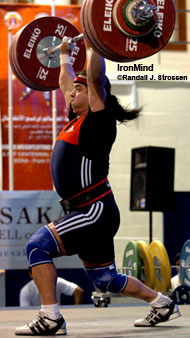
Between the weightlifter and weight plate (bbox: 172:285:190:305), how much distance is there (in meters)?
2.90

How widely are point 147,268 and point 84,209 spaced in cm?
353

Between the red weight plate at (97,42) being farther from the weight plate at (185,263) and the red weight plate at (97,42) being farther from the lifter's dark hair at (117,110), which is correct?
the weight plate at (185,263)

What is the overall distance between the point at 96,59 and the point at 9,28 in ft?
22.3

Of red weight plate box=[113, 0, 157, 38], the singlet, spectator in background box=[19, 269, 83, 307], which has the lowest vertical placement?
spectator in background box=[19, 269, 83, 307]

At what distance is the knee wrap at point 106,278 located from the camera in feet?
10.6

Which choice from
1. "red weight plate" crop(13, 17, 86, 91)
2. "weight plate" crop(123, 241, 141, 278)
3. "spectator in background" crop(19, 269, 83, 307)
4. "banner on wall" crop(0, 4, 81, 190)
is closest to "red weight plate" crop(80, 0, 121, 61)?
"red weight plate" crop(13, 17, 86, 91)

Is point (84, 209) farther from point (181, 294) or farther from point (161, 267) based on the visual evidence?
point (161, 267)

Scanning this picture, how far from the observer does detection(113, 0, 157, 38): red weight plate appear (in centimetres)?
331

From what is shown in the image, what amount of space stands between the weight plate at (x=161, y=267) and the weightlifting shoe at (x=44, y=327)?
3.54 meters

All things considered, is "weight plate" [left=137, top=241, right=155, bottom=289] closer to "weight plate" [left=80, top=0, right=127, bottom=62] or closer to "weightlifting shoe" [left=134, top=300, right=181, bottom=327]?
"weightlifting shoe" [left=134, top=300, right=181, bottom=327]

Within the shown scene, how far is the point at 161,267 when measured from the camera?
661 cm

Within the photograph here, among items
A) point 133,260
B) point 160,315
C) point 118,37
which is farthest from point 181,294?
point 118,37

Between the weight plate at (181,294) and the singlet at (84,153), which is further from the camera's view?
the weight plate at (181,294)

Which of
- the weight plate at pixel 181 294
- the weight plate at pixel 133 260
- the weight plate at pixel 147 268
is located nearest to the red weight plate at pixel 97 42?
the weight plate at pixel 181 294
